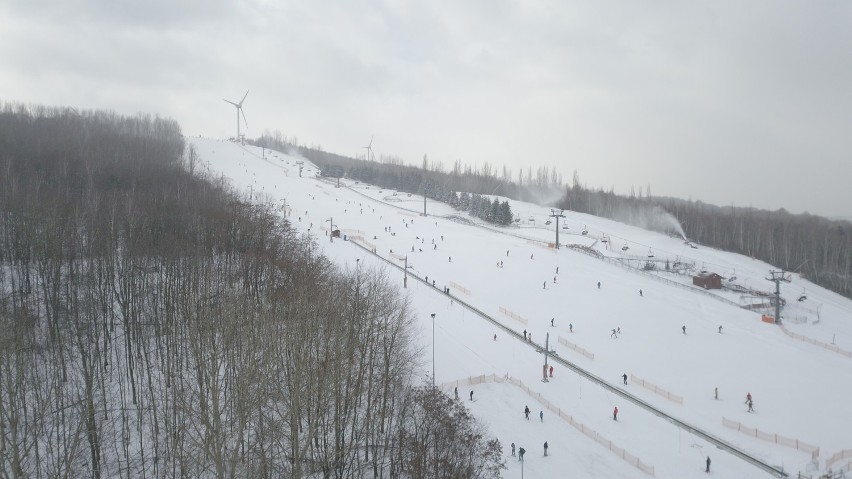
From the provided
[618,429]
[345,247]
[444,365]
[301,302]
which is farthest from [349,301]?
[345,247]

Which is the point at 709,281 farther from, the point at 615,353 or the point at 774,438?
the point at 774,438

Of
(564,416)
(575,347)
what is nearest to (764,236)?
(575,347)

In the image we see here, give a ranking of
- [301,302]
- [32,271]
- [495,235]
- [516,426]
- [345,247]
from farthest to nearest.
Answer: [495,235], [345,247], [32,271], [516,426], [301,302]

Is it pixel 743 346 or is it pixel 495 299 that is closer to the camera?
pixel 743 346

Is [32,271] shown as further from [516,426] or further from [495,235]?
[495,235]

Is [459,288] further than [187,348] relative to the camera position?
Yes

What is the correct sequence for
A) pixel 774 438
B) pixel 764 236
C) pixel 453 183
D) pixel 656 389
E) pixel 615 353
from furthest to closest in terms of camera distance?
pixel 453 183, pixel 764 236, pixel 615 353, pixel 656 389, pixel 774 438
